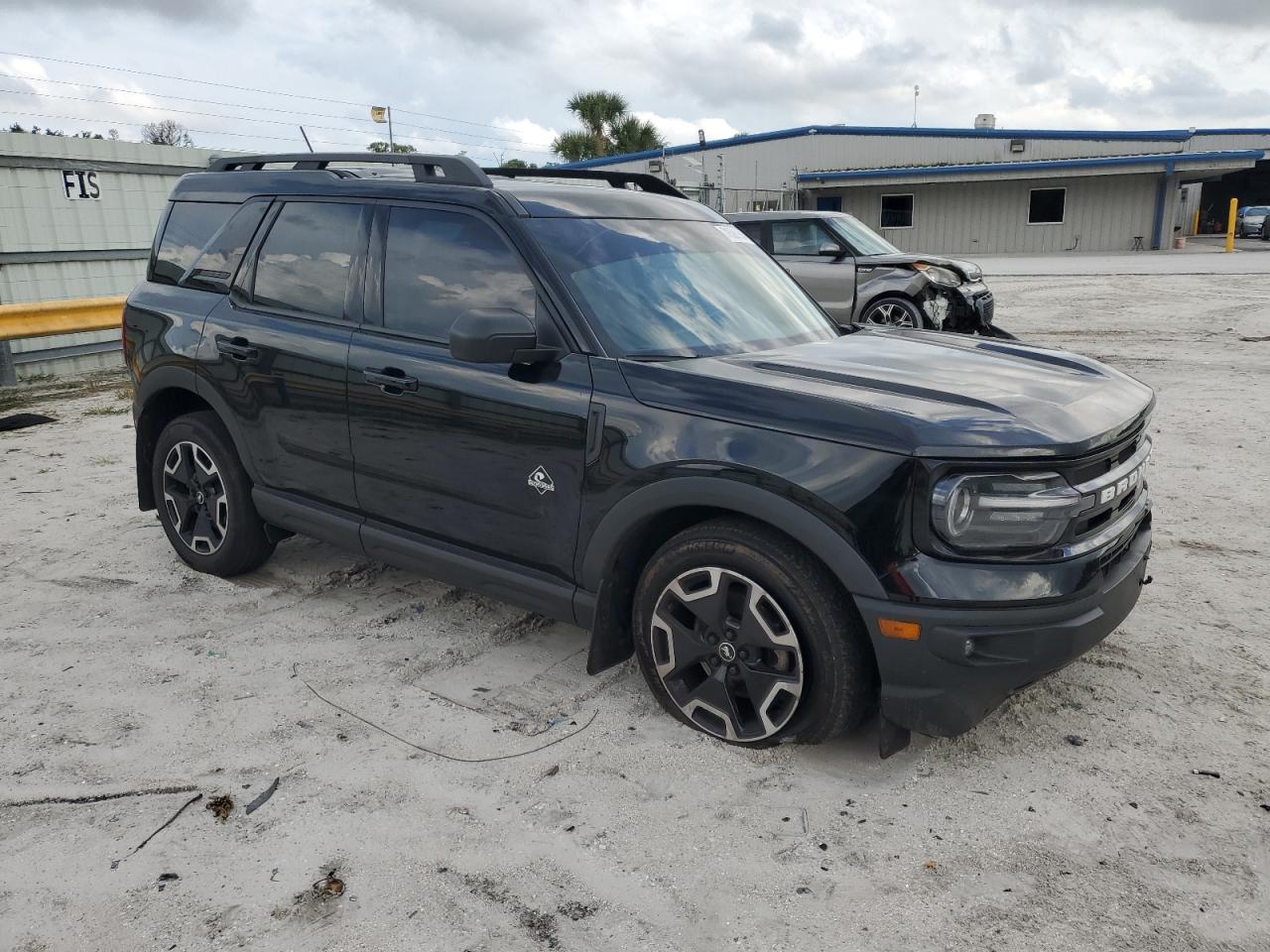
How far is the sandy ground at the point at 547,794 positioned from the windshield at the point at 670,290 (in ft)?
4.37

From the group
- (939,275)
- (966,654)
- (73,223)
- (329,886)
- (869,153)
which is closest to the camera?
(329,886)

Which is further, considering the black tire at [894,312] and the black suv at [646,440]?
the black tire at [894,312]

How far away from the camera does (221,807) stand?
120 inches

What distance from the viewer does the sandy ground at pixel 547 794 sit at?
255 cm

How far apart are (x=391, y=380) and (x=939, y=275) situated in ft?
29.0

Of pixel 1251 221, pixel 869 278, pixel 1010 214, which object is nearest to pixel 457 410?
pixel 869 278

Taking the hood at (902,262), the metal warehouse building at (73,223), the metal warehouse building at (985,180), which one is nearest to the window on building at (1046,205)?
the metal warehouse building at (985,180)

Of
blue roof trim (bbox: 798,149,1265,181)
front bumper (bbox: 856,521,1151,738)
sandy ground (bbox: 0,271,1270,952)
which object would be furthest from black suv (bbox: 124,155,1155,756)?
blue roof trim (bbox: 798,149,1265,181)

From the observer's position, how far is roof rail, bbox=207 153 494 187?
389 centimetres

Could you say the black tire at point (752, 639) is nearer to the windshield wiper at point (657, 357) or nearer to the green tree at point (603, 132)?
the windshield wiper at point (657, 357)

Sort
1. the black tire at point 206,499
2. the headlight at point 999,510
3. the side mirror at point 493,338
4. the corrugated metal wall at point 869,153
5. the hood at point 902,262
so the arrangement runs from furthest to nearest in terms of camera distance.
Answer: the corrugated metal wall at point 869,153
the hood at point 902,262
the black tire at point 206,499
the side mirror at point 493,338
the headlight at point 999,510

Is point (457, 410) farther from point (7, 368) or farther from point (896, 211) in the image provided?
point (896, 211)

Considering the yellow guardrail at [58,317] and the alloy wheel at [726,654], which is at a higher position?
the yellow guardrail at [58,317]

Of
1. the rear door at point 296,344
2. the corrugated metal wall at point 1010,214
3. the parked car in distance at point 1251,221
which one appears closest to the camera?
the rear door at point 296,344
